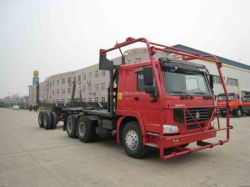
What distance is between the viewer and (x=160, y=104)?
498cm

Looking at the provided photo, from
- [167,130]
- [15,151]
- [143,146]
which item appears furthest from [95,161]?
[15,151]

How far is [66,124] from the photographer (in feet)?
32.2

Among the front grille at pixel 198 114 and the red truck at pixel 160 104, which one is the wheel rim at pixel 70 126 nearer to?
the red truck at pixel 160 104

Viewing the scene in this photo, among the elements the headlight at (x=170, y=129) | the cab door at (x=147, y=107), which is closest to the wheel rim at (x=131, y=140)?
the cab door at (x=147, y=107)

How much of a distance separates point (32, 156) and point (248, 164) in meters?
5.61

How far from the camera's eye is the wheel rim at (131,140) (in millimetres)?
5801

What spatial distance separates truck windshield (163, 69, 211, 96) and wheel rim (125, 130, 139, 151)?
1.51 meters

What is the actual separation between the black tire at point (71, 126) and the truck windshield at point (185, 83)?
498 cm

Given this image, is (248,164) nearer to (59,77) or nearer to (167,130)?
(167,130)

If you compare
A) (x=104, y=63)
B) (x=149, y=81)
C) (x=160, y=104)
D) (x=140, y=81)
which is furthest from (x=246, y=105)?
(x=149, y=81)

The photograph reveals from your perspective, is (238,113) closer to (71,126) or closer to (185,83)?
(71,126)

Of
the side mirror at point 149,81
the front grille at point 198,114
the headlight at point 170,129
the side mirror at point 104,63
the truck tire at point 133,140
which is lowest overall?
the truck tire at point 133,140

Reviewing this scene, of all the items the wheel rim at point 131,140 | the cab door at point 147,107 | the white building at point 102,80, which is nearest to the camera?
the cab door at point 147,107

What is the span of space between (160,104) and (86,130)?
3.88 m
